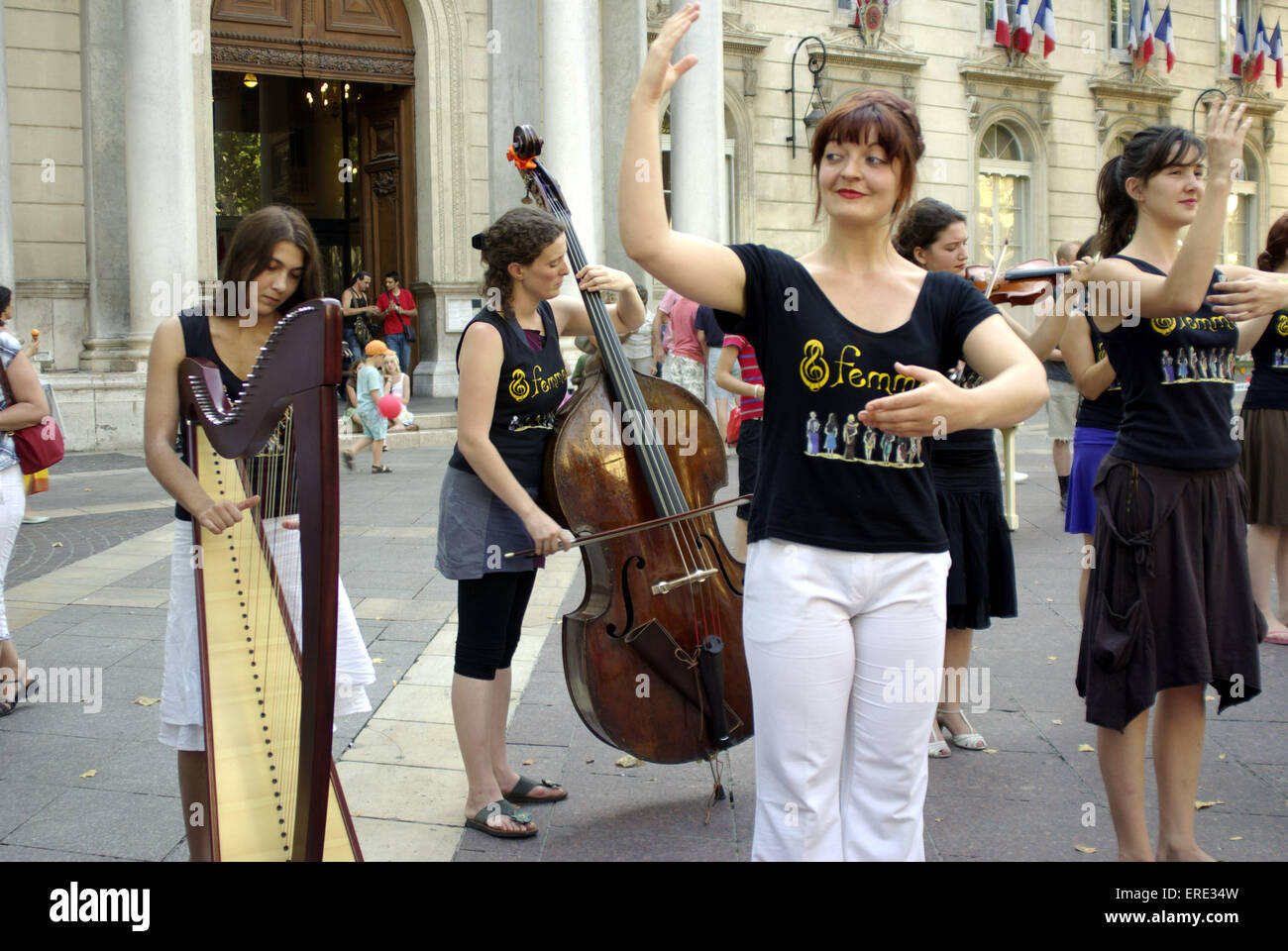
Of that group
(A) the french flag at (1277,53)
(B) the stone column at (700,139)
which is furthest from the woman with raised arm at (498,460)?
(A) the french flag at (1277,53)

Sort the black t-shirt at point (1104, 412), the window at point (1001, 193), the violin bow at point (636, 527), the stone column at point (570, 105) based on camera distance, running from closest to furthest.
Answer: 1. the violin bow at point (636, 527)
2. the black t-shirt at point (1104, 412)
3. the stone column at point (570, 105)
4. the window at point (1001, 193)

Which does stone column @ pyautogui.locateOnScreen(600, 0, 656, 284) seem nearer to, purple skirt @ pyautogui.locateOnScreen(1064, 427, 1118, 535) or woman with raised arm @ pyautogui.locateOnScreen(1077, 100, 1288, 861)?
purple skirt @ pyautogui.locateOnScreen(1064, 427, 1118, 535)

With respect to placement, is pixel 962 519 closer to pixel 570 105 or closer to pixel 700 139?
pixel 570 105

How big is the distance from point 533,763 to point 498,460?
1345 mm

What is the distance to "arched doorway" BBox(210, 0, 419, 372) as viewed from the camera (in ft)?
51.5

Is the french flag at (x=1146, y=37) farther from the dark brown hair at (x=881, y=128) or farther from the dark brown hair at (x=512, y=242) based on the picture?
the dark brown hair at (x=881, y=128)

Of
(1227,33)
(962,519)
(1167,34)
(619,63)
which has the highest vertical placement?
(1227,33)

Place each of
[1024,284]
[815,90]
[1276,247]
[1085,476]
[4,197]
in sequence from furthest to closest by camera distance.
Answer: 1. [815,90]
2. [4,197]
3. [1276,247]
4. [1085,476]
5. [1024,284]

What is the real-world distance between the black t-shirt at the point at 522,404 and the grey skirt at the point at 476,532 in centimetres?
8

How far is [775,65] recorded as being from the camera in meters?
19.6

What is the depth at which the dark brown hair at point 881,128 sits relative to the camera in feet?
7.38

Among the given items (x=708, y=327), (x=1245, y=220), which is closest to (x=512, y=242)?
(x=708, y=327)

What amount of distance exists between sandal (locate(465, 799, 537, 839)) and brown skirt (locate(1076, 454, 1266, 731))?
167 cm

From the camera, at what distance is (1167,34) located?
23.6 m
